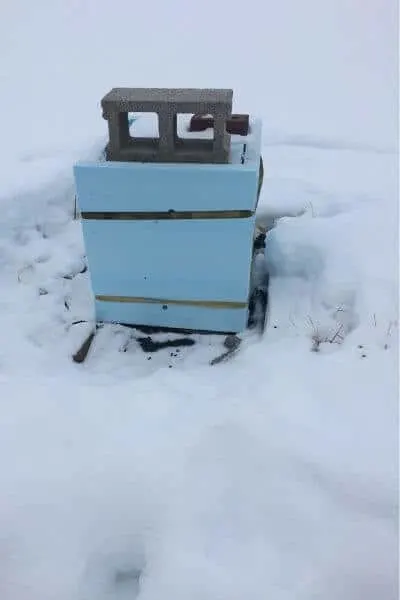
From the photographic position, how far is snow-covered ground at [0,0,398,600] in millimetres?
1328

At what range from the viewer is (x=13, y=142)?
4094 mm

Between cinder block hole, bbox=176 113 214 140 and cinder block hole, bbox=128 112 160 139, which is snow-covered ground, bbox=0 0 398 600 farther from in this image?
cinder block hole, bbox=176 113 214 140

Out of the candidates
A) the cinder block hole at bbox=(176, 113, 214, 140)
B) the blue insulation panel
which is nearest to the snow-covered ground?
the blue insulation panel

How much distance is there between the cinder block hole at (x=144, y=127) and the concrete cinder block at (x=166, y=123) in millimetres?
60

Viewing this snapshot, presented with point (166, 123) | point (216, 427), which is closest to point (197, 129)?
point (166, 123)

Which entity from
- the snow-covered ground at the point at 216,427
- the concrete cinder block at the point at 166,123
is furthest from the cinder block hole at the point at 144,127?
the snow-covered ground at the point at 216,427

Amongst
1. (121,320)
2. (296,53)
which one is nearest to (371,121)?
(296,53)

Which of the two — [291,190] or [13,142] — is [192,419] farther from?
[13,142]

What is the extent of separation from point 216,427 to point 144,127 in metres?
1.25

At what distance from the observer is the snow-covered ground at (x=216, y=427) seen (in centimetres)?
133

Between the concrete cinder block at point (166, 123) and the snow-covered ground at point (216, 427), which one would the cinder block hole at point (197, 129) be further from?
the snow-covered ground at point (216, 427)

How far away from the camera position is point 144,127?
2.22 meters

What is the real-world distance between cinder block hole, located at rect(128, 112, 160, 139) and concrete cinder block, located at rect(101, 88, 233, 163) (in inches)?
2.4

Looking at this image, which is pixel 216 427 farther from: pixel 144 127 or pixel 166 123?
pixel 144 127
